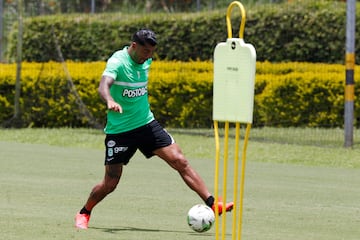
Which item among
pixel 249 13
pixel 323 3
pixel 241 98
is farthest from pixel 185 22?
pixel 241 98

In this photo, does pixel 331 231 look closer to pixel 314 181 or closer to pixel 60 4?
pixel 314 181

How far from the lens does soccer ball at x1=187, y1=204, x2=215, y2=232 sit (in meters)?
9.27

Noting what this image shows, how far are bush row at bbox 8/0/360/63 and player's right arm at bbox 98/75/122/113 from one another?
13.9 meters

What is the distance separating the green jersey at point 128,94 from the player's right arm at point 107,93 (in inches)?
10.8

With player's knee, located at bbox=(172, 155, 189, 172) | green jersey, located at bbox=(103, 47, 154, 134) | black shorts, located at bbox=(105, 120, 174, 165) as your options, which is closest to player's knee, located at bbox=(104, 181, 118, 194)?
black shorts, located at bbox=(105, 120, 174, 165)

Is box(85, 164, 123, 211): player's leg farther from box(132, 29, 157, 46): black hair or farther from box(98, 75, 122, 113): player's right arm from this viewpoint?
box(132, 29, 157, 46): black hair

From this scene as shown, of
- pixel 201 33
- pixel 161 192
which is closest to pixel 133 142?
pixel 161 192

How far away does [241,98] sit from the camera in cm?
673

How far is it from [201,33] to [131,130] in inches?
585

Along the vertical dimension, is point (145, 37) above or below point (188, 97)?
above

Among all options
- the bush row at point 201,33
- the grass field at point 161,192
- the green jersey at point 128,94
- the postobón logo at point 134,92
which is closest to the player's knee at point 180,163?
the green jersey at point 128,94

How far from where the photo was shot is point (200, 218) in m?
9.27

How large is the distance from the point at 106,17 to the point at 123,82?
16.3 metres

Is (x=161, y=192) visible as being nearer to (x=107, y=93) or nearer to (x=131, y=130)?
(x=131, y=130)
